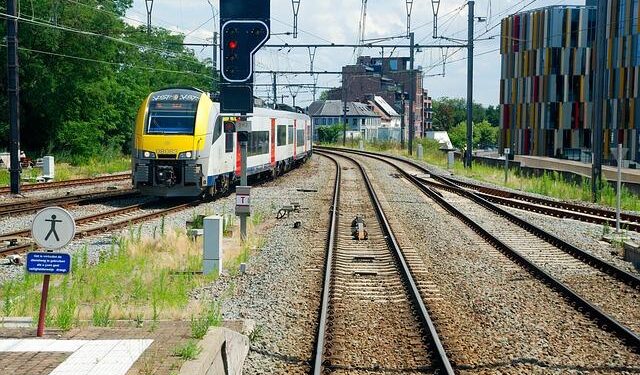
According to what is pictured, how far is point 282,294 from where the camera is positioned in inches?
452

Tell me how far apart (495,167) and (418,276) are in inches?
1388

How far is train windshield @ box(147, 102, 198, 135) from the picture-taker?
22.9 m

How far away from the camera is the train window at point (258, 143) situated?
28500 mm

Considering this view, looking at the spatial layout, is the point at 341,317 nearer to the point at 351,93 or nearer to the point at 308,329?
the point at 308,329

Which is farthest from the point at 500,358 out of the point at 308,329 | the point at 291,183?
the point at 291,183

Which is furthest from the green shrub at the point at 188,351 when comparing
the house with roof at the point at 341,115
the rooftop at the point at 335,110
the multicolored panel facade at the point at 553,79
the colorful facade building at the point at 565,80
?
the rooftop at the point at 335,110

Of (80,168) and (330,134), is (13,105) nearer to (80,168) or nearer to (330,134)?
(80,168)

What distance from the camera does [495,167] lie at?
47.1 meters

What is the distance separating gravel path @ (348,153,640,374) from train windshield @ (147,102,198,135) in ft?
28.3

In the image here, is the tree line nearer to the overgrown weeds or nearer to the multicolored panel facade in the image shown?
the overgrown weeds

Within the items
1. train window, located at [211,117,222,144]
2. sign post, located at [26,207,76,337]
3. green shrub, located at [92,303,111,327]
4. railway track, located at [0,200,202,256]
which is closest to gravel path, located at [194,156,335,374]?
green shrub, located at [92,303,111,327]

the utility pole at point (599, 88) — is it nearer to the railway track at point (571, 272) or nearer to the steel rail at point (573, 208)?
the steel rail at point (573, 208)

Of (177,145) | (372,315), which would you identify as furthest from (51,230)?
(177,145)

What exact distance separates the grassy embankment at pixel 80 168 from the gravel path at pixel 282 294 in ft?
52.8
